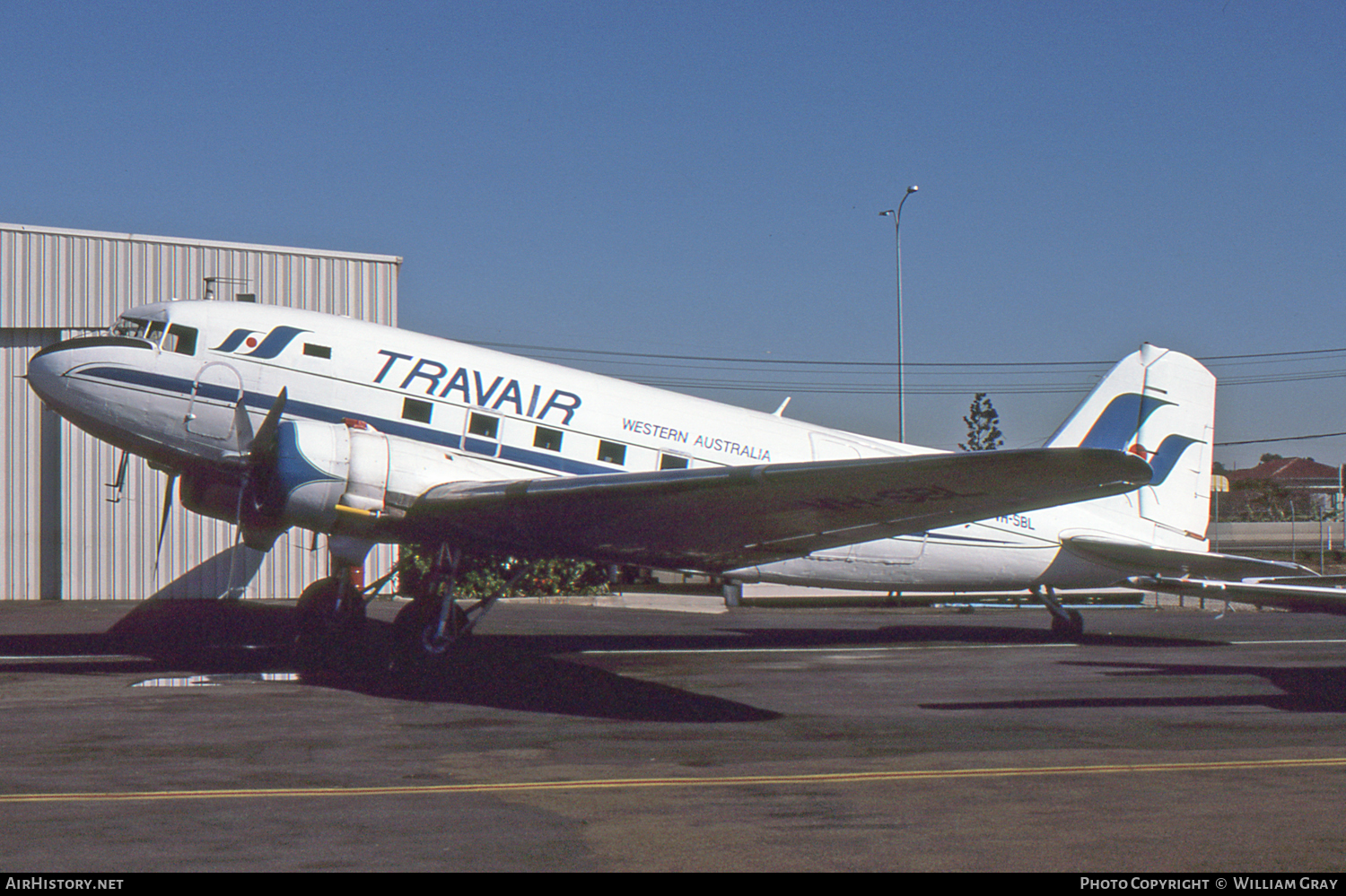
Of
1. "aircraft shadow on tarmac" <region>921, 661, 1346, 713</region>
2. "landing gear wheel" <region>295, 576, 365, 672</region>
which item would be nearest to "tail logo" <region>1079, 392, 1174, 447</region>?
"aircraft shadow on tarmac" <region>921, 661, 1346, 713</region>

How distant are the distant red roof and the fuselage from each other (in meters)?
138

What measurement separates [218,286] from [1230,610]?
2623cm

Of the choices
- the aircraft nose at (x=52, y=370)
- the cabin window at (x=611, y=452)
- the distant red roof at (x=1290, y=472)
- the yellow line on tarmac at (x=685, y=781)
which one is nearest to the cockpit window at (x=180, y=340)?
the aircraft nose at (x=52, y=370)

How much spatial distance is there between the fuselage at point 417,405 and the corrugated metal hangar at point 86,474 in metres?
11.8

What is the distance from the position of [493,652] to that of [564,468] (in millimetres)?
3097

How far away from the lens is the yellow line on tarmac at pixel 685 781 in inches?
298

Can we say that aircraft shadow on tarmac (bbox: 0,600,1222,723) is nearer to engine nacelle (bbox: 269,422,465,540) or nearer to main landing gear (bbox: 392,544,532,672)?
main landing gear (bbox: 392,544,532,672)

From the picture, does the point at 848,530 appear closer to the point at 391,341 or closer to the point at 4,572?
the point at 391,341

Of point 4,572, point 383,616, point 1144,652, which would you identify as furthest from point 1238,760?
point 4,572

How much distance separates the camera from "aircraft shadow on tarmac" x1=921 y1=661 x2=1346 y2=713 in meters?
12.1

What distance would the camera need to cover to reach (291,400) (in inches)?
595

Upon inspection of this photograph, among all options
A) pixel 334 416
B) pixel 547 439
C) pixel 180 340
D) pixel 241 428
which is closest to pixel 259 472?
pixel 241 428

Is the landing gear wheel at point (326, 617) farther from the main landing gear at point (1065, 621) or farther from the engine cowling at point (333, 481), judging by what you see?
the main landing gear at point (1065, 621)

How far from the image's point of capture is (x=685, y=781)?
8.23 m
